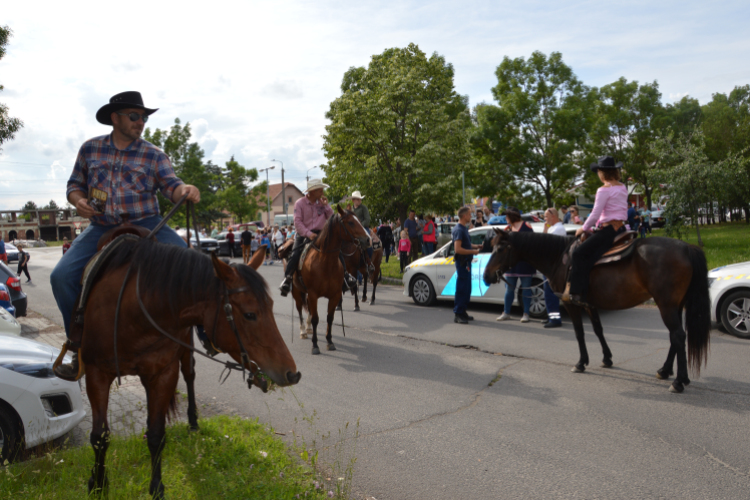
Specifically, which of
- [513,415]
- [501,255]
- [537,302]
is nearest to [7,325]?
[513,415]

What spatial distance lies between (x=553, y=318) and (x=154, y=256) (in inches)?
307

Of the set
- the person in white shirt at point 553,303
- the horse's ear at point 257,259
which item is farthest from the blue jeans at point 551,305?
the horse's ear at point 257,259

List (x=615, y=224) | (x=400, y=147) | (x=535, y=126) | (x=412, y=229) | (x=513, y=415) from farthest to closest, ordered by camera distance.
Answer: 1. (x=535, y=126)
2. (x=400, y=147)
3. (x=412, y=229)
4. (x=615, y=224)
5. (x=513, y=415)

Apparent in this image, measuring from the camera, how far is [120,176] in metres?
3.73

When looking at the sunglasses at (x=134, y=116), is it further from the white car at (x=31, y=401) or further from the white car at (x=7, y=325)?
the white car at (x=7, y=325)

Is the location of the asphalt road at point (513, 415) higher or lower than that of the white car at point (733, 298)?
lower

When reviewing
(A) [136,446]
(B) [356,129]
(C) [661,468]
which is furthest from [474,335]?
(B) [356,129]

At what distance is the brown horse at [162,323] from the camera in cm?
300

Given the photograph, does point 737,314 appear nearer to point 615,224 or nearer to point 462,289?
point 615,224

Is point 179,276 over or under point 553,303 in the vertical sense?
over

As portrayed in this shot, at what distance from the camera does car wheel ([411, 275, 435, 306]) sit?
39.8ft

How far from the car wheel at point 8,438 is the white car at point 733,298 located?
8.52 metres

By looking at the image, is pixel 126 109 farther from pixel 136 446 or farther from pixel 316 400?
pixel 316 400

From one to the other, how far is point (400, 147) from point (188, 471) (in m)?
17.4
